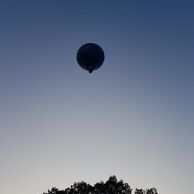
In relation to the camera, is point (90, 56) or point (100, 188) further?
point (100, 188)

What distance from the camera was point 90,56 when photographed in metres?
28.1

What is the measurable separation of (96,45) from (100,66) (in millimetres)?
1585

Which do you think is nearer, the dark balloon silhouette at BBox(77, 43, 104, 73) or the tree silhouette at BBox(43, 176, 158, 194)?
the dark balloon silhouette at BBox(77, 43, 104, 73)

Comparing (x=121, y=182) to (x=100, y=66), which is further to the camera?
(x=121, y=182)

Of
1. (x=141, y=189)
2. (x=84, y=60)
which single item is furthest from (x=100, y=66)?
(x=141, y=189)

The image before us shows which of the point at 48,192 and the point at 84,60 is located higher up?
the point at 48,192

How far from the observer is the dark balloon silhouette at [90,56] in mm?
28156

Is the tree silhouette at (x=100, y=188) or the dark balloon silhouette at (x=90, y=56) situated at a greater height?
the tree silhouette at (x=100, y=188)

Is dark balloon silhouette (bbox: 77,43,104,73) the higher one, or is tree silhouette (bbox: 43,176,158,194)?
tree silhouette (bbox: 43,176,158,194)

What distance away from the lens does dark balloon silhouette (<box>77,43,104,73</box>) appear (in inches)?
1109

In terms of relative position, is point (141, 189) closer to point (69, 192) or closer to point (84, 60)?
point (69, 192)

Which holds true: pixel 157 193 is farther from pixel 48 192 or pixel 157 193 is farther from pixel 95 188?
pixel 48 192

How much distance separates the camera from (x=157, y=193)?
2709 inches

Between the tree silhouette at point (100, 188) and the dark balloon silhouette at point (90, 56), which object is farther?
the tree silhouette at point (100, 188)
